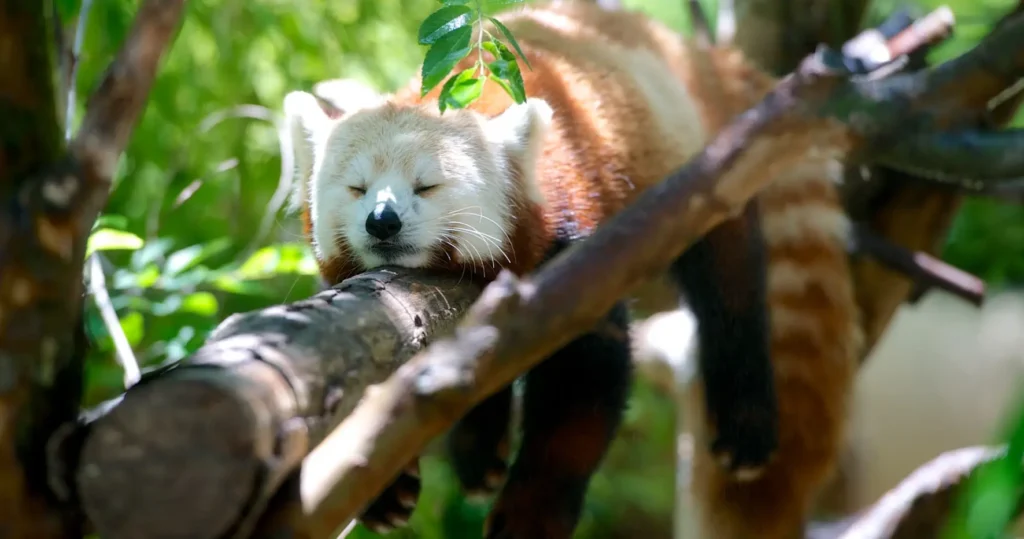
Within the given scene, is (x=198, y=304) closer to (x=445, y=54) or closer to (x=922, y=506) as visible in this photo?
(x=445, y=54)

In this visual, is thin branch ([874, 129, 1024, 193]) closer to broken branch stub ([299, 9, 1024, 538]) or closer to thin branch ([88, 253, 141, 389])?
broken branch stub ([299, 9, 1024, 538])

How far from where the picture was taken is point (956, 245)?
4785mm

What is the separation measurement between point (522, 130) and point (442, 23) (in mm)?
642

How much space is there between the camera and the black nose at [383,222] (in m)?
1.50

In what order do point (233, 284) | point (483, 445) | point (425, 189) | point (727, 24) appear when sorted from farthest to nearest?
point (727, 24) < point (483, 445) < point (233, 284) < point (425, 189)

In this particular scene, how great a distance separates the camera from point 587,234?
1.88 m

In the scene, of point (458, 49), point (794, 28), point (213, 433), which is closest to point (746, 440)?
point (794, 28)

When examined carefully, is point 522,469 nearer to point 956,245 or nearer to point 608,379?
point 608,379

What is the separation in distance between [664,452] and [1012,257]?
6.90 feet

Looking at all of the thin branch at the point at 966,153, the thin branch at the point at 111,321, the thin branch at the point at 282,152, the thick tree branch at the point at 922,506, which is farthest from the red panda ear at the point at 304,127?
the thick tree branch at the point at 922,506

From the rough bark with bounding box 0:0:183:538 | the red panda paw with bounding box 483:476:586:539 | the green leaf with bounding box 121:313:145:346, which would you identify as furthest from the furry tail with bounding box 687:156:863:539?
the rough bark with bounding box 0:0:183:538

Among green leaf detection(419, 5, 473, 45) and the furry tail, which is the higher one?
green leaf detection(419, 5, 473, 45)

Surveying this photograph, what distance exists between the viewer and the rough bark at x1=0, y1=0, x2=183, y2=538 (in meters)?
0.81

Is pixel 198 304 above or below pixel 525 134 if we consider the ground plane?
below
